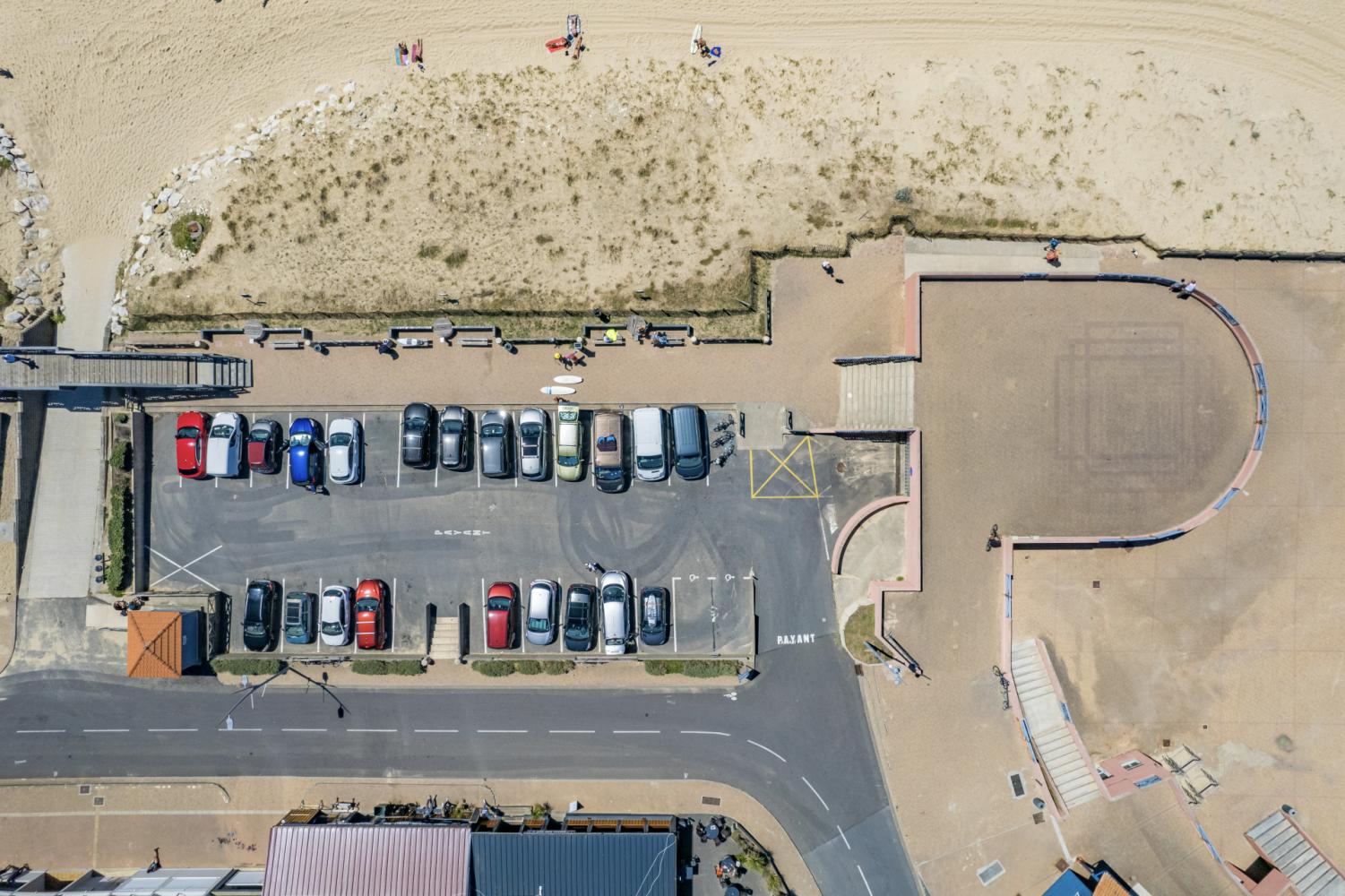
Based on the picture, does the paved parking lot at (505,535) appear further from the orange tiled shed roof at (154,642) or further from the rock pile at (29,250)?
the rock pile at (29,250)

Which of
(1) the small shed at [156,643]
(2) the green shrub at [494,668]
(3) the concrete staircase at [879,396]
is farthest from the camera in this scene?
(2) the green shrub at [494,668]

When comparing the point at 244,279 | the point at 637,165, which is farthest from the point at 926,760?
the point at 244,279

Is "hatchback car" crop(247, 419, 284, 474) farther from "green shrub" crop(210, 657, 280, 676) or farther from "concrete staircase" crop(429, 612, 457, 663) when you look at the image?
"concrete staircase" crop(429, 612, 457, 663)

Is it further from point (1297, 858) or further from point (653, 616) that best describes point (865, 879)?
point (1297, 858)

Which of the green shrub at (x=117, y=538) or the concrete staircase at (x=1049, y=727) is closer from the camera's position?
the concrete staircase at (x=1049, y=727)

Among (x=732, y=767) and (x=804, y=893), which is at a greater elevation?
(x=732, y=767)

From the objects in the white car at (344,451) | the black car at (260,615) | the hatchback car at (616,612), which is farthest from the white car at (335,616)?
the hatchback car at (616,612)

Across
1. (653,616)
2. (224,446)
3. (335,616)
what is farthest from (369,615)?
(653,616)

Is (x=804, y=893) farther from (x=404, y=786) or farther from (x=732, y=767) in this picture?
(x=404, y=786)
